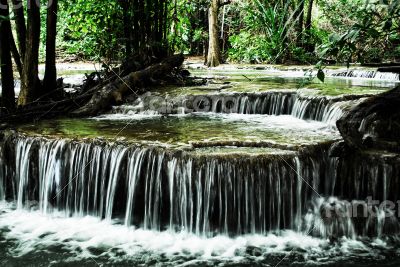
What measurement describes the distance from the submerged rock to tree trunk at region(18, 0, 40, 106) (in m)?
5.28

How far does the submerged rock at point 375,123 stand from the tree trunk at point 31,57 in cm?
528

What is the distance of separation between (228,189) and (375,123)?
205 cm

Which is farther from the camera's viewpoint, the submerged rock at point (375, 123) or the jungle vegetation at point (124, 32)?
the submerged rock at point (375, 123)

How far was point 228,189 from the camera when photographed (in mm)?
5422

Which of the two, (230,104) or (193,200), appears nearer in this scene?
(193,200)

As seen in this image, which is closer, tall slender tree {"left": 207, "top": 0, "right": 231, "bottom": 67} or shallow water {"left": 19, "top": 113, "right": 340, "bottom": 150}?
shallow water {"left": 19, "top": 113, "right": 340, "bottom": 150}

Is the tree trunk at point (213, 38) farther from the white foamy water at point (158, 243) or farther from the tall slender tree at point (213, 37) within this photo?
the white foamy water at point (158, 243)

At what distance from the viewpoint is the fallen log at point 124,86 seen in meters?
8.59

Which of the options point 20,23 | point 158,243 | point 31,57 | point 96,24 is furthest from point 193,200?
point 96,24

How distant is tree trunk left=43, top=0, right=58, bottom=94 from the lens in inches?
326

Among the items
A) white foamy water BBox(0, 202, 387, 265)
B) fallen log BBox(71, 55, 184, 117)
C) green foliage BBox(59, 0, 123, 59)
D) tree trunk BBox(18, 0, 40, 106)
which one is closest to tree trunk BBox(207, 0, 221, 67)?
fallen log BBox(71, 55, 184, 117)

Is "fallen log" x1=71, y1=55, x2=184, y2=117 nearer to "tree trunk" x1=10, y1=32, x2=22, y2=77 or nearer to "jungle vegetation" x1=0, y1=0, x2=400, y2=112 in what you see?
"jungle vegetation" x1=0, y1=0, x2=400, y2=112

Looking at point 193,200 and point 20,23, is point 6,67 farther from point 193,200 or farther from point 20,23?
point 193,200

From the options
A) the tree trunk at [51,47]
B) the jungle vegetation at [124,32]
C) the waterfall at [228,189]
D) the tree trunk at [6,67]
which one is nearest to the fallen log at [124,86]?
the jungle vegetation at [124,32]
